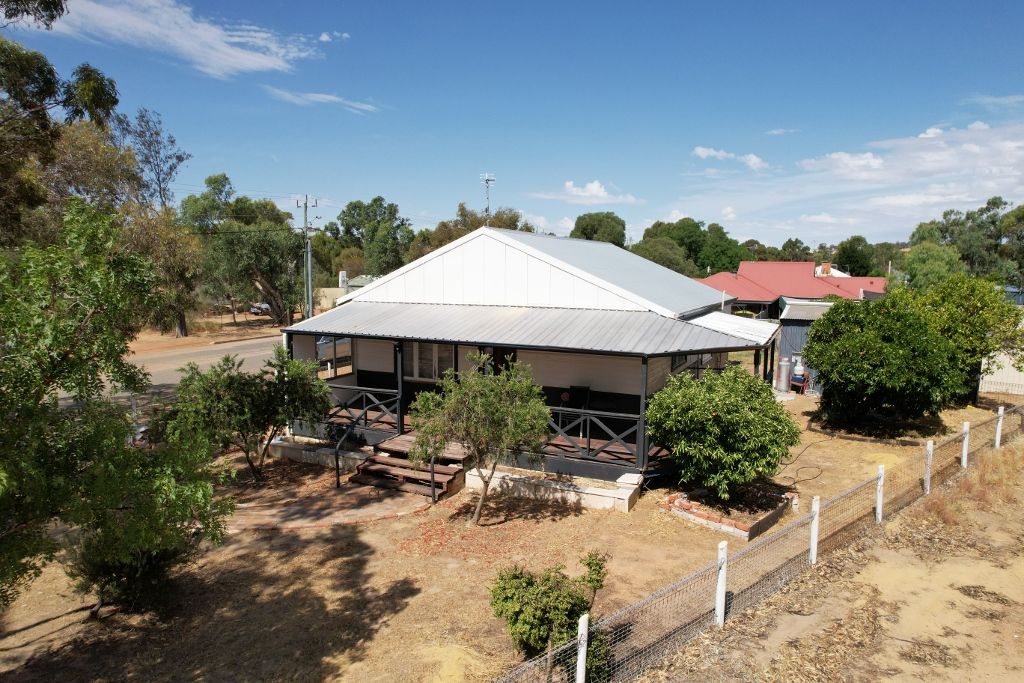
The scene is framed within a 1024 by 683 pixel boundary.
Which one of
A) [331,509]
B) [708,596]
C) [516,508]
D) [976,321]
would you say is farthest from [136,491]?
[976,321]

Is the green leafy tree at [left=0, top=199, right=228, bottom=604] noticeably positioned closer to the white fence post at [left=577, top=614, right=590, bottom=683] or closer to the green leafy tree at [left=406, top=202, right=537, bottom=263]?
the white fence post at [left=577, top=614, right=590, bottom=683]

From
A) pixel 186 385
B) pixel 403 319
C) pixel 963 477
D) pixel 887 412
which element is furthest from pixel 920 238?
pixel 186 385

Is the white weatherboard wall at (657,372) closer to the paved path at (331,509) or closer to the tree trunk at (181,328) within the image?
the paved path at (331,509)

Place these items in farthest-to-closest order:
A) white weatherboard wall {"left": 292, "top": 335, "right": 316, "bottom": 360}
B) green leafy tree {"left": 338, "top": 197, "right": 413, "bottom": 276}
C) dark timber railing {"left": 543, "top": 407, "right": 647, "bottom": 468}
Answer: green leafy tree {"left": 338, "top": 197, "right": 413, "bottom": 276} < white weatherboard wall {"left": 292, "top": 335, "right": 316, "bottom": 360} < dark timber railing {"left": 543, "top": 407, "right": 647, "bottom": 468}

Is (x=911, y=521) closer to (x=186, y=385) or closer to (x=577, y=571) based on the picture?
(x=577, y=571)

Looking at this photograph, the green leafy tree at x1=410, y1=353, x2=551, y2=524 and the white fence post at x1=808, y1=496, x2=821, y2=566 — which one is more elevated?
the green leafy tree at x1=410, y1=353, x2=551, y2=524

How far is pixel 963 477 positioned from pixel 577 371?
28.2ft

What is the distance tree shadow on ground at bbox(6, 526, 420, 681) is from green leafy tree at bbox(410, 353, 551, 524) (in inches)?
86.0

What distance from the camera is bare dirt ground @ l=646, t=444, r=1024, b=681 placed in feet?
21.7

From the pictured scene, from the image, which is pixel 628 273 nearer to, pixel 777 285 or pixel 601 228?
pixel 777 285

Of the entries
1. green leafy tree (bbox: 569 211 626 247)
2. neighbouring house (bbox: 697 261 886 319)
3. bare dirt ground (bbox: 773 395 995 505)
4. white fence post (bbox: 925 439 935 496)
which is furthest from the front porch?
green leafy tree (bbox: 569 211 626 247)

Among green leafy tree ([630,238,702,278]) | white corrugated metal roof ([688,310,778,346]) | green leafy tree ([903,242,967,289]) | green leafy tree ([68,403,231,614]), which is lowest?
green leafy tree ([68,403,231,614])

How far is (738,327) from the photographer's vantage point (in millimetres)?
15734

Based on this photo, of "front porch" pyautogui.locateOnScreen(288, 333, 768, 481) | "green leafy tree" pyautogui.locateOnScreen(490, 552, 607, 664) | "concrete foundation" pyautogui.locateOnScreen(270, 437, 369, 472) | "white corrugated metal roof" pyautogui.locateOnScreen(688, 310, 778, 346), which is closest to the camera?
"green leafy tree" pyautogui.locateOnScreen(490, 552, 607, 664)
